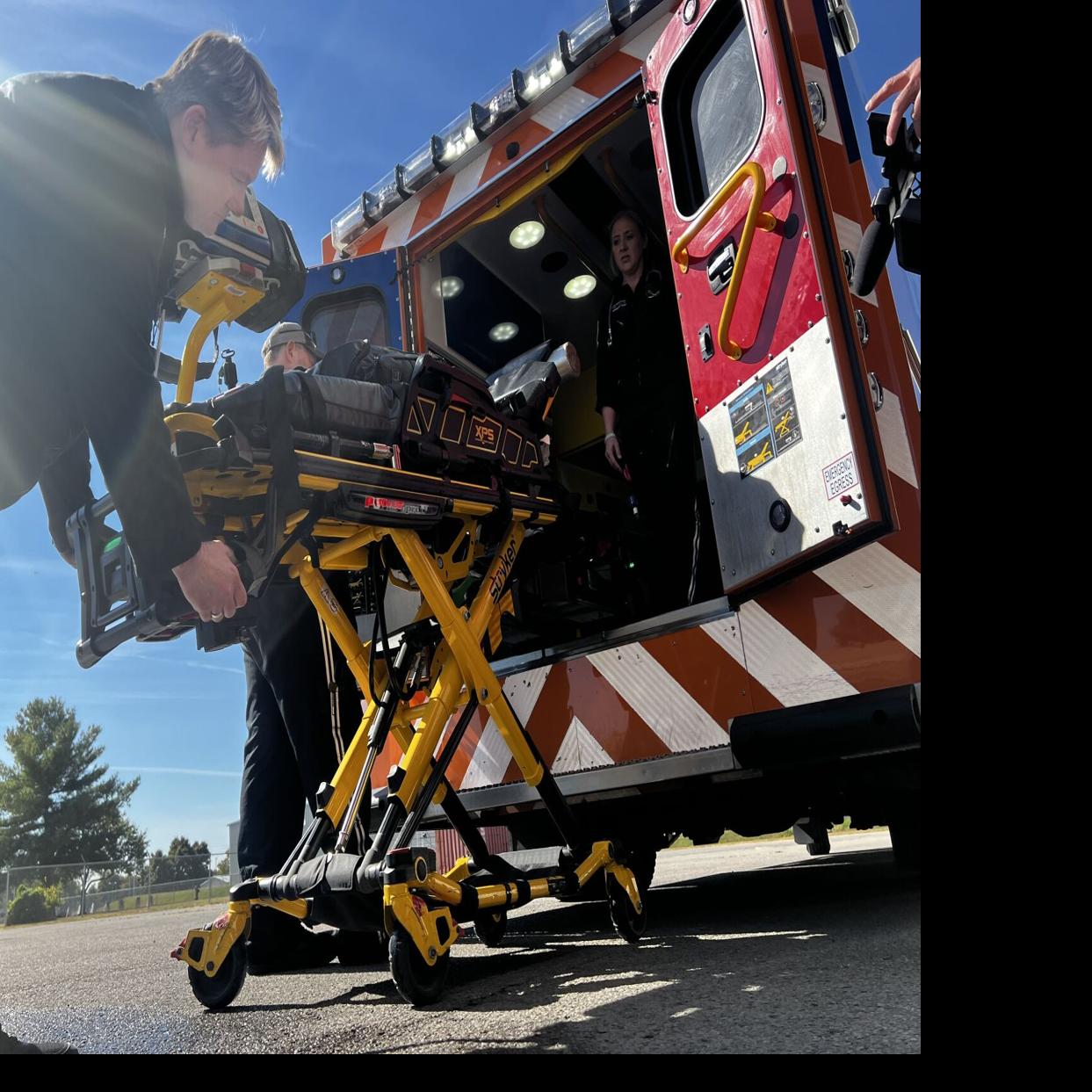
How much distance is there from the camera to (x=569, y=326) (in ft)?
18.3

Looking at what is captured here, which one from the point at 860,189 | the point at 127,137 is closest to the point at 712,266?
the point at 860,189

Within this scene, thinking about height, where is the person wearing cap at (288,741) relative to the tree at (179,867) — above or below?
above

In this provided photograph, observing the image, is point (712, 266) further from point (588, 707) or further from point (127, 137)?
point (127, 137)

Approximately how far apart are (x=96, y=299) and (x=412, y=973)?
1376 millimetres

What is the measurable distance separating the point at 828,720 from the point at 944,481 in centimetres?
136

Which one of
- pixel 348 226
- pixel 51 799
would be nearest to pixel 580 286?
pixel 348 226

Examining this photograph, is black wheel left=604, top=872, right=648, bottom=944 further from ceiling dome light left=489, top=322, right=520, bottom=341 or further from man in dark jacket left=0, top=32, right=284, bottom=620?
ceiling dome light left=489, top=322, right=520, bottom=341

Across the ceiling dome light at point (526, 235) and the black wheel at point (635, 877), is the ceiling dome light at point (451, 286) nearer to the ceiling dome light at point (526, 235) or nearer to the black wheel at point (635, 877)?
the ceiling dome light at point (526, 235)

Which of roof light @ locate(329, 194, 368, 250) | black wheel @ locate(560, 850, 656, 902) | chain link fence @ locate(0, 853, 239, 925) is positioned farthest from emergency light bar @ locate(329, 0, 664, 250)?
chain link fence @ locate(0, 853, 239, 925)

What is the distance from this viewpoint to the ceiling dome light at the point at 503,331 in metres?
5.41

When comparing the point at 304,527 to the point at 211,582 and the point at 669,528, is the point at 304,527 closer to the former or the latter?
the point at 211,582

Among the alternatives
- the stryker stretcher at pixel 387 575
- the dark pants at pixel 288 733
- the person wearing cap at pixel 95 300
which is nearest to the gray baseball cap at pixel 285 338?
the stryker stretcher at pixel 387 575

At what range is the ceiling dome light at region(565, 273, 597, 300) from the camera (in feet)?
16.9

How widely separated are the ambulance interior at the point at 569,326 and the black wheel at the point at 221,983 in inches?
51.2
